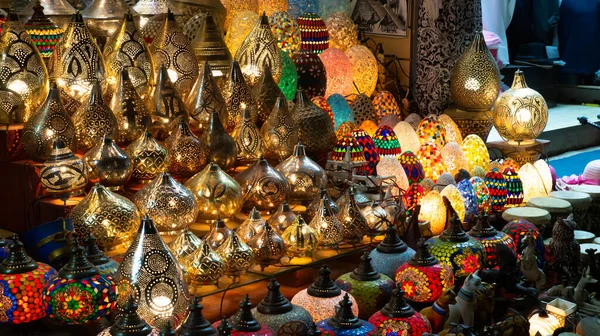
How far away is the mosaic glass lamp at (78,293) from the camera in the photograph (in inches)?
87.6

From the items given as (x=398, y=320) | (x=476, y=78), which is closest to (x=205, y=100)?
(x=398, y=320)

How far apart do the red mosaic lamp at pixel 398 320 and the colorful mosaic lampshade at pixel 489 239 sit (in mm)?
745

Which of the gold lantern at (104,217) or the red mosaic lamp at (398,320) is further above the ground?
the gold lantern at (104,217)

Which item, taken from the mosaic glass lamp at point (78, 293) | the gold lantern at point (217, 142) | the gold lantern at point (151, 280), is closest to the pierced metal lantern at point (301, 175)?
the gold lantern at point (217, 142)

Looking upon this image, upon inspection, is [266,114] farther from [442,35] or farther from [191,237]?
[442,35]

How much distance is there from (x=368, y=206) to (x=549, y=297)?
0.70 m

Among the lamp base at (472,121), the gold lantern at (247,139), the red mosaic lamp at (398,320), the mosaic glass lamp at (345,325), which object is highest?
the gold lantern at (247,139)

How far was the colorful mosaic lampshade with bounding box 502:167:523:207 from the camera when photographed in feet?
13.2

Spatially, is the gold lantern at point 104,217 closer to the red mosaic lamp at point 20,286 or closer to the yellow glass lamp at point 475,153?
the red mosaic lamp at point 20,286

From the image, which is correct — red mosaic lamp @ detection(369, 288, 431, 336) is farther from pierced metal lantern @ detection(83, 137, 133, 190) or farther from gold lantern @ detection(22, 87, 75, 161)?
gold lantern @ detection(22, 87, 75, 161)

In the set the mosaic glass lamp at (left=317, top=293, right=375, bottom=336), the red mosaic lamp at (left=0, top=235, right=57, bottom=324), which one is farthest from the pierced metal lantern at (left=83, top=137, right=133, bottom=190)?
the mosaic glass lamp at (left=317, top=293, right=375, bottom=336)

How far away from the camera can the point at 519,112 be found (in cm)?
457

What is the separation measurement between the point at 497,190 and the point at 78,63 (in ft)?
6.38

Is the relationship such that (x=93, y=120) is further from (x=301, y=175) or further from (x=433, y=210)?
(x=433, y=210)
